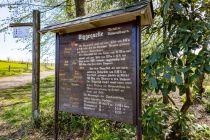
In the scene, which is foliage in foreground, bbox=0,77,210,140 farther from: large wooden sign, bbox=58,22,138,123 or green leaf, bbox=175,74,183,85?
green leaf, bbox=175,74,183,85

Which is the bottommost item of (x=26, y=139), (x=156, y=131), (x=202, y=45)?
(x=26, y=139)

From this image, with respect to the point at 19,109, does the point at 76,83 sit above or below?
above

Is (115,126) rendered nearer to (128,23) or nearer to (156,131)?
(156,131)

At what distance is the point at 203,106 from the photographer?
6.81 metres

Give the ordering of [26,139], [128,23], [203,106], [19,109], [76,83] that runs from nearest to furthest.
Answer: [128,23]
[76,83]
[26,139]
[203,106]
[19,109]

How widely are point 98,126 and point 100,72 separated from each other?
39.5 inches

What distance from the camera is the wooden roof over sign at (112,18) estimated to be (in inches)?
117

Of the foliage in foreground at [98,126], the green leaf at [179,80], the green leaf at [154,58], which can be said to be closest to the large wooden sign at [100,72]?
the foliage in foreground at [98,126]

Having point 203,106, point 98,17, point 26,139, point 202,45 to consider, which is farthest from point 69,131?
point 203,106

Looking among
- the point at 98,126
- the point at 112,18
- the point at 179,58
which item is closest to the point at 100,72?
the point at 112,18

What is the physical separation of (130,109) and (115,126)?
1803 mm

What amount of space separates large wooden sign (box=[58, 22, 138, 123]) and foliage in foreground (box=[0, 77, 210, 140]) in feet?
0.99

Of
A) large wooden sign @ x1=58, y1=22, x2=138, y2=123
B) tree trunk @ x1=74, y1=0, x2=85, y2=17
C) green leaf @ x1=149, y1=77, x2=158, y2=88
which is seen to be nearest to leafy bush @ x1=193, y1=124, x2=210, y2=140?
large wooden sign @ x1=58, y1=22, x2=138, y2=123

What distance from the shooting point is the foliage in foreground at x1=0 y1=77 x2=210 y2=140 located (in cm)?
314
